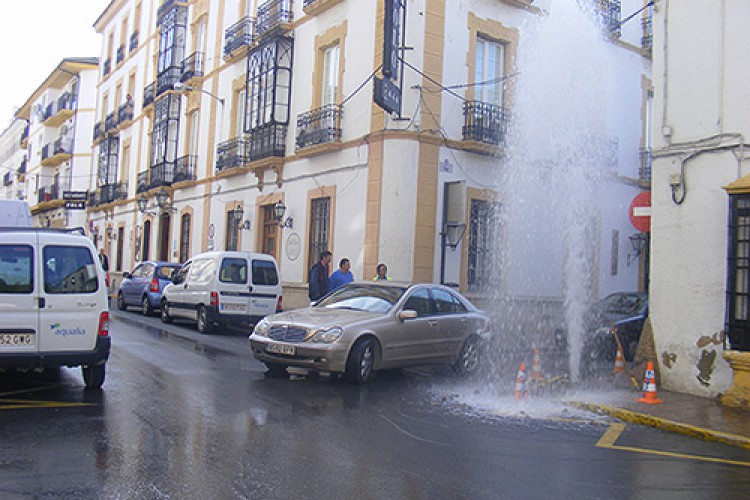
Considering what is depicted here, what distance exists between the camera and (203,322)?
15109mm

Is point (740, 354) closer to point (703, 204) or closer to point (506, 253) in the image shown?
point (703, 204)

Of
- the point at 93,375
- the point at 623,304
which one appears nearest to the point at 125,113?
the point at 623,304

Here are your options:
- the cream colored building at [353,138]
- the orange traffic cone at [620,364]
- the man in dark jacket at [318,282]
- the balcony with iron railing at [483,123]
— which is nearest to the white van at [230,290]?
the man in dark jacket at [318,282]

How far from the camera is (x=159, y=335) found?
46.4ft

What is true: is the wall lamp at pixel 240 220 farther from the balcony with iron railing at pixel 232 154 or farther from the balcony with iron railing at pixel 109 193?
the balcony with iron railing at pixel 109 193

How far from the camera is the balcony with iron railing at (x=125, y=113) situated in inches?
1353

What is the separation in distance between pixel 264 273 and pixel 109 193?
938 inches

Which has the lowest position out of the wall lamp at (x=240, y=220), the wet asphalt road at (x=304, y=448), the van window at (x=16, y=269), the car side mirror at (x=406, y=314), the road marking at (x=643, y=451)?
the road marking at (x=643, y=451)

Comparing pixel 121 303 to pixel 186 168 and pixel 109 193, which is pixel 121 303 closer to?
pixel 186 168

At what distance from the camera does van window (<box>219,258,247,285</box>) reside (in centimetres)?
1513

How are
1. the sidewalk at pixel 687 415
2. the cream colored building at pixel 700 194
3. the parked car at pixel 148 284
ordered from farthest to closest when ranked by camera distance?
the parked car at pixel 148 284, the cream colored building at pixel 700 194, the sidewalk at pixel 687 415

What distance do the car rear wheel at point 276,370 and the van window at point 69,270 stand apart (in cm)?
279

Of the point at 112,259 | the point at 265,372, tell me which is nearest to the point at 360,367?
the point at 265,372

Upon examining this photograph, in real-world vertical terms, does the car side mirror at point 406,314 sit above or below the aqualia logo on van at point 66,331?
above
